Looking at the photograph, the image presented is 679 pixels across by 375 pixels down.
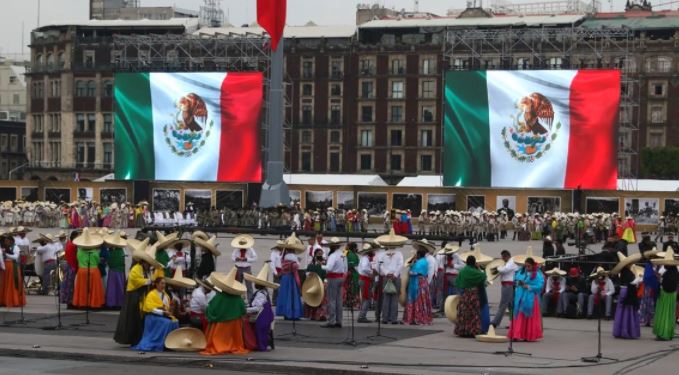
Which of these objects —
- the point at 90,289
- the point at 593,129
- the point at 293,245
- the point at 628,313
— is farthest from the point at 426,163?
the point at 628,313

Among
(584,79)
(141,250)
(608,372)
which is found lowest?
(608,372)

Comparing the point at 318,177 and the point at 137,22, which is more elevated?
the point at 137,22

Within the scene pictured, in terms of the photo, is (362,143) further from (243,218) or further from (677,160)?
(243,218)

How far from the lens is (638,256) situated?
2433 centimetres

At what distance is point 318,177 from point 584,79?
19.3m

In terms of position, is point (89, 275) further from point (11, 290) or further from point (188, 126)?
point (188, 126)

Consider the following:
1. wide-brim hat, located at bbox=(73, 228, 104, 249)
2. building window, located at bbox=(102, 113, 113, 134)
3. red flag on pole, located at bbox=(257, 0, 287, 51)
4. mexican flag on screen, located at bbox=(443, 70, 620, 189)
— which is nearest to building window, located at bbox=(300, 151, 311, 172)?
building window, located at bbox=(102, 113, 113, 134)

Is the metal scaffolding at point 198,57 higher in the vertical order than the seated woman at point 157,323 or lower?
higher

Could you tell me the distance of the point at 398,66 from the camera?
99062mm

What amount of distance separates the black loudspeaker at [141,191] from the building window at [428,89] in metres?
29.1

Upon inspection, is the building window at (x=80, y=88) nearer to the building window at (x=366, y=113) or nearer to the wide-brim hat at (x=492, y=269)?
the building window at (x=366, y=113)

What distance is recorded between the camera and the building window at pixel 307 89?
330ft

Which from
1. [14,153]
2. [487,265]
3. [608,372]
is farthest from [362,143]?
[608,372]

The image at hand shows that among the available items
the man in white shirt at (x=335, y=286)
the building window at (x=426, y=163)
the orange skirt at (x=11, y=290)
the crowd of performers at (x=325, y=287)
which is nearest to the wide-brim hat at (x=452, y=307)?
the crowd of performers at (x=325, y=287)
